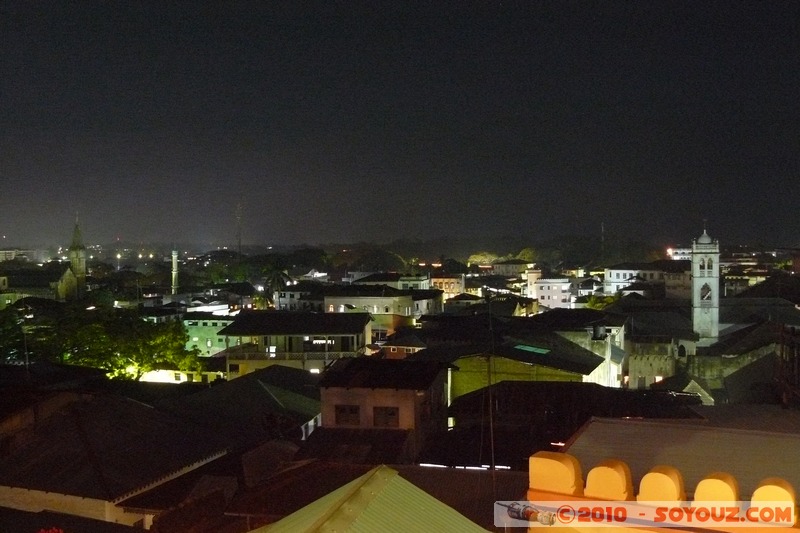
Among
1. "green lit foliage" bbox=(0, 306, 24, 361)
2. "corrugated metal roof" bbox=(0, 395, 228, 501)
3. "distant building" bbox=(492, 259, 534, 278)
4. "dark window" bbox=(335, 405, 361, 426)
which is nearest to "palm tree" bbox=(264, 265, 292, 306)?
"green lit foliage" bbox=(0, 306, 24, 361)

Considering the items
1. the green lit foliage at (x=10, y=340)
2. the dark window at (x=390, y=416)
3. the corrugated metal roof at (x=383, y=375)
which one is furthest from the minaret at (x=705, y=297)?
the green lit foliage at (x=10, y=340)

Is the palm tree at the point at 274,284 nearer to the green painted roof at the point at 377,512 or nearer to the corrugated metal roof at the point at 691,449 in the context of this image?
the corrugated metal roof at the point at 691,449

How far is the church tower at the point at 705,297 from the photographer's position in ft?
116

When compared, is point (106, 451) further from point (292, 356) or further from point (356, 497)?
point (292, 356)

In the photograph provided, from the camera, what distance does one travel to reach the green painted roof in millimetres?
4172

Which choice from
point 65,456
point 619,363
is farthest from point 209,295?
point 65,456

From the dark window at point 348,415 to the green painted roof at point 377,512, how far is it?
11.6 metres

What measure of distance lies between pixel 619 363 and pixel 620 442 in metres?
22.0

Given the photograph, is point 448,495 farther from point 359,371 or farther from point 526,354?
point 526,354

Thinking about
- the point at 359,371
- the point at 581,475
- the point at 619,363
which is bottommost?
the point at 619,363

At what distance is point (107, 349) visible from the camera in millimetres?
27469

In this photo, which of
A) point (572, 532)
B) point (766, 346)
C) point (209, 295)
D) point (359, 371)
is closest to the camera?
point (572, 532)

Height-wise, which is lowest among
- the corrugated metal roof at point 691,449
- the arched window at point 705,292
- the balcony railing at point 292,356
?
the balcony railing at point 292,356

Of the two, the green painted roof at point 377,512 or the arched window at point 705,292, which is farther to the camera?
the arched window at point 705,292
